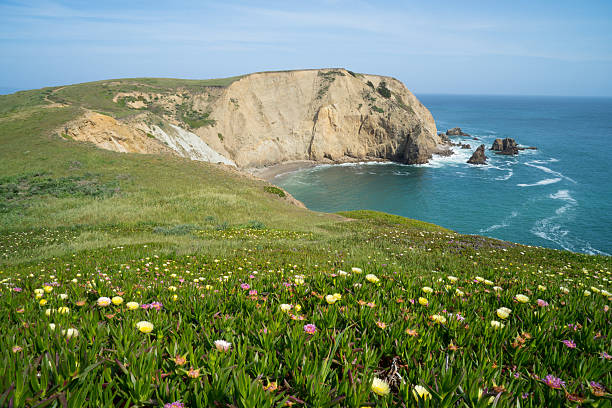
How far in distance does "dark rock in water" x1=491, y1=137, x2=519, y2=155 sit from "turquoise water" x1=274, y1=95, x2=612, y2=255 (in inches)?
119

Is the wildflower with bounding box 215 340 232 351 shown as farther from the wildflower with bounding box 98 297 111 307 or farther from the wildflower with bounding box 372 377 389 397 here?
the wildflower with bounding box 98 297 111 307

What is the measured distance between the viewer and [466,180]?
66438 mm

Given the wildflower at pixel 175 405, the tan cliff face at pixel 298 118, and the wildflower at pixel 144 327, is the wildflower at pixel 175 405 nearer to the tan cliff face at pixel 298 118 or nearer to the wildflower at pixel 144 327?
the wildflower at pixel 144 327

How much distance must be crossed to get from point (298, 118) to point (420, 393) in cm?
8704

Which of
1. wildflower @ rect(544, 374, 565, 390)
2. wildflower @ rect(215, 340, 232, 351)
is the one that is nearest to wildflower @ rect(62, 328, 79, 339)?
wildflower @ rect(215, 340, 232, 351)

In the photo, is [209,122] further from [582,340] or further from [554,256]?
[582,340]

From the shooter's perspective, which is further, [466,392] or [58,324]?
[58,324]

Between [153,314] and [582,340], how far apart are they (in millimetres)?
3476

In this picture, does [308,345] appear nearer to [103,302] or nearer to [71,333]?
[71,333]

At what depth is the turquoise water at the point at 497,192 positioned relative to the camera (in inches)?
1690

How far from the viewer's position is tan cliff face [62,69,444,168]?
242 feet

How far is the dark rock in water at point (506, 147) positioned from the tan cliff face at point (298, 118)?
16370 millimetres

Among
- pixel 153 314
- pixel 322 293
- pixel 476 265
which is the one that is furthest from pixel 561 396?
pixel 476 265

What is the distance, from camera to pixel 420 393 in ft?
5.36
